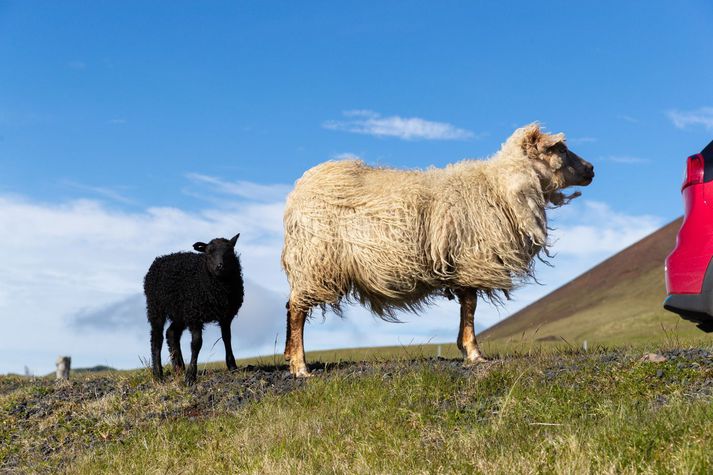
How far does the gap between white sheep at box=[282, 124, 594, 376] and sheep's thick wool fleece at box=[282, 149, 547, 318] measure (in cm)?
1

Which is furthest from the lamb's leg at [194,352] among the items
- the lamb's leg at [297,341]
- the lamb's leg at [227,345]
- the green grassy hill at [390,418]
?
the lamb's leg at [297,341]

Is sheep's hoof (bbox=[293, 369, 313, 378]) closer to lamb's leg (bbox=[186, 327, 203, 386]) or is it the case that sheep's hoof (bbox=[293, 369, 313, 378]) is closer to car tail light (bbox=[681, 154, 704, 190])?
lamb's leg (bbox=[186, 327, 203, 386])

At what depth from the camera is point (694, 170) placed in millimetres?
9289

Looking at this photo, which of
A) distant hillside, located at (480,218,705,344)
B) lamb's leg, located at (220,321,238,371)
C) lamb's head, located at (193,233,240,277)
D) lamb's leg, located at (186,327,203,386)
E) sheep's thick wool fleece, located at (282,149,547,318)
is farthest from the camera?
distant hillside, located at (480,218,705,344)

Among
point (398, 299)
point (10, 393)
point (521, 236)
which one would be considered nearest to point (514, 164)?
point (521, 236)

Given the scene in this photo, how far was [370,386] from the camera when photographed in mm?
9516

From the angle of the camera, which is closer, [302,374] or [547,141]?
[302,374]

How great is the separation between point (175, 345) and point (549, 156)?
6.55 meters

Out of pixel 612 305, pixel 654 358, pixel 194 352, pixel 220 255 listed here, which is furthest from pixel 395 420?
pixel 612 305

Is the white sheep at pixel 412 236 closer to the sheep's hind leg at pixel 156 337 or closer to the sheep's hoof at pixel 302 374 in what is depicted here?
the sheep's hoof at pixel 302 374

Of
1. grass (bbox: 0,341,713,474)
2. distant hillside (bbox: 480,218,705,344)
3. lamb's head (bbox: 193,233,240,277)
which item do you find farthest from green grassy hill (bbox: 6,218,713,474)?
distant hillside (bbox: 480,218,705,344)

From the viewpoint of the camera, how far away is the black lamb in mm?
11742

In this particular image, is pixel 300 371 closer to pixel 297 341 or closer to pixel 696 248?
pixel 297 341

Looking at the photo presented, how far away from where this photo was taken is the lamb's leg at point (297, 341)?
36.7ft
